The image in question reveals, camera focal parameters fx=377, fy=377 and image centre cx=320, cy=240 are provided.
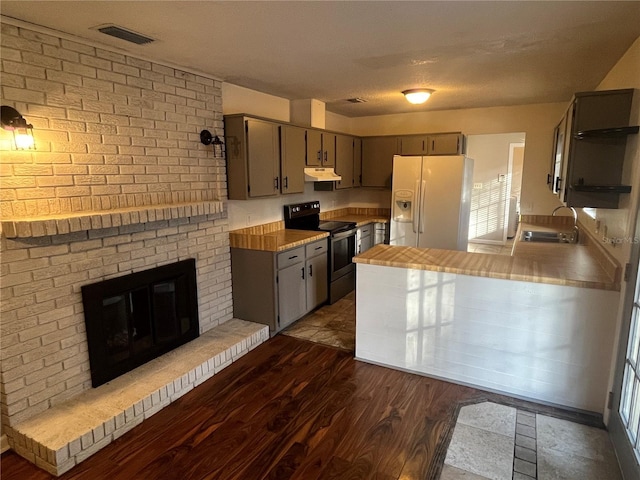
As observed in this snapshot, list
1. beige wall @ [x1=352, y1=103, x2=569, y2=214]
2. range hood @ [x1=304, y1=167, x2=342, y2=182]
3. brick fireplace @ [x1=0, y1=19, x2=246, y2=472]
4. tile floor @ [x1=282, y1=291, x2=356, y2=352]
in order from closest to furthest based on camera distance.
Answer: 1. brick fireplace @ [x1=0, y1=19, x2=246, y2=472]
2. tile floor @ [x1=282, y1=291, x2=356, y2=352]
3. range hood @ [x1=304, y1=167, x2=342, y2=182]
4. beige wall @ [x1=352, y1=103, x2=569, y2=214]

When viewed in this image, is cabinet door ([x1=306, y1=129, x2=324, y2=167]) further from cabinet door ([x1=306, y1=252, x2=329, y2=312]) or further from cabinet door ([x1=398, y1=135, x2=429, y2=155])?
cabinet door ([x1=398, y1=135, x2=429, y2=155])

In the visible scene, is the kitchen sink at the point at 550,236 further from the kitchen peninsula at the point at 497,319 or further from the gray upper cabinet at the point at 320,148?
the gray upper cabinet at the point at 320,148

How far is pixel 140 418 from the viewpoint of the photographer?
2.54 meters

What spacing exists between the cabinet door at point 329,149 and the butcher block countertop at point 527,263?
1939 millimetres

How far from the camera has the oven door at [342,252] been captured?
4.70 metres

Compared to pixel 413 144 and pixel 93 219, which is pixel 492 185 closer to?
pixel 413 144

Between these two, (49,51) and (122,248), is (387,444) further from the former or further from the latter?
(49,51)

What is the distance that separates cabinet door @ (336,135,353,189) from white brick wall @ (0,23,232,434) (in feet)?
7.73

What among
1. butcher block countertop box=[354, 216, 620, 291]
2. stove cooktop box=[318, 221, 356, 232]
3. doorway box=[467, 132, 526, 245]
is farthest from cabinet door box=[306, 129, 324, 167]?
doorway box=[467, 132, 526, 245]

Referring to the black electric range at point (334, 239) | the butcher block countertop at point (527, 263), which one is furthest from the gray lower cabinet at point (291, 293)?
the butcher block countertop at point (527, 263)

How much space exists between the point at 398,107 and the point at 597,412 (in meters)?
4.23

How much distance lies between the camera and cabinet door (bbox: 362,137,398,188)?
19.0 feet

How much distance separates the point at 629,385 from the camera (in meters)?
2.12

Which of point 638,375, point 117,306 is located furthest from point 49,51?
point 638,375
